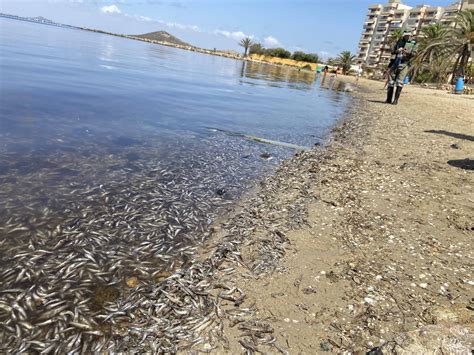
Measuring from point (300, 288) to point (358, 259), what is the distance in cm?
157

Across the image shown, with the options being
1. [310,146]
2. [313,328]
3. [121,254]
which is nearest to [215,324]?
[313,328]

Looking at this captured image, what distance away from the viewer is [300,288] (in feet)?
19.4

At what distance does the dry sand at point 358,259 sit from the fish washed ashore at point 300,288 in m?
0.02

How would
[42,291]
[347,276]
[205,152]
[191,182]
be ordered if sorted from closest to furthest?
[42,291]
[347,276]
[191,182]
[205,152]

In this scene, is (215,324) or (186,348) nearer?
(186,348)

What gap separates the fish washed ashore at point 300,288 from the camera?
4676mm

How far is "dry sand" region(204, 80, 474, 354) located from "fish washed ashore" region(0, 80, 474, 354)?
0.08 ft

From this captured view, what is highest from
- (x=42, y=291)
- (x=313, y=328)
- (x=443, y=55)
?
(x=443, y=55)


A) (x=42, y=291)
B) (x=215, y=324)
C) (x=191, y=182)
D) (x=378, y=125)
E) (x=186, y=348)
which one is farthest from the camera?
(x=378, y=125)

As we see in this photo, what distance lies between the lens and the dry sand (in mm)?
4871

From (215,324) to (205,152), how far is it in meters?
9.34

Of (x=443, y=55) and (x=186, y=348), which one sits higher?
(x=443, y=55)

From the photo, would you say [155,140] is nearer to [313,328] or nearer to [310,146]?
[310,146]

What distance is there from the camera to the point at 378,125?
21703 mm
